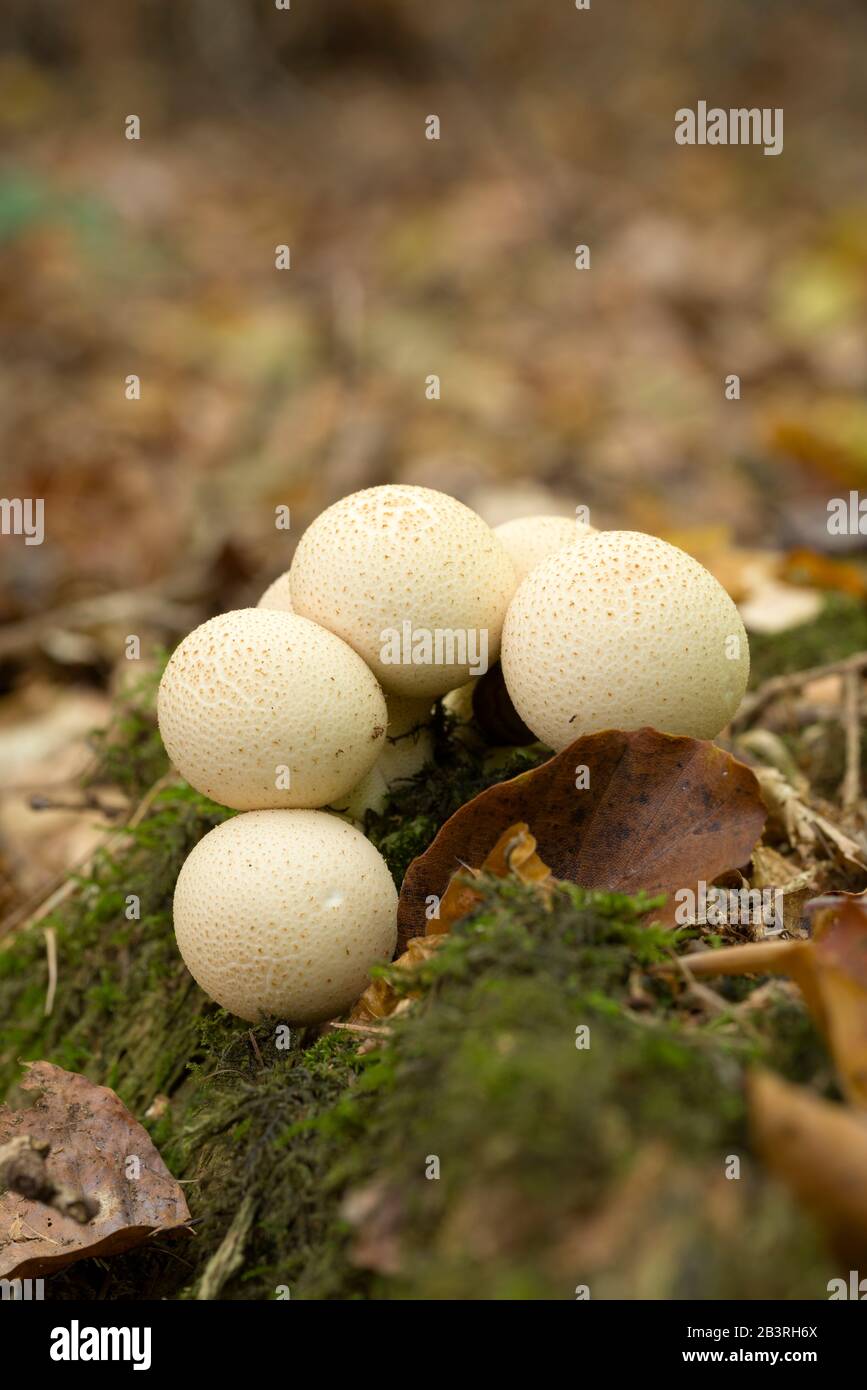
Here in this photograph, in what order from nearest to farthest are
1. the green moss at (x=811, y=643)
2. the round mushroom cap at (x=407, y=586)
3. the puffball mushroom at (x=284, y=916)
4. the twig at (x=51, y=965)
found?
the puffball mushroom at (x=284, y=916) → the round mushroom cap at (x=407, y=586) → the twig at (x=51, y=965) → the green moss at (x=811, y=643)

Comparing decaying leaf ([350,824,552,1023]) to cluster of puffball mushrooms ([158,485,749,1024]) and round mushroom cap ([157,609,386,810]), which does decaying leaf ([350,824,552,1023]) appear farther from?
round mushroom cap ([157,609,386,810])

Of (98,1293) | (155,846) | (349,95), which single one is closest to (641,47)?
(349,95)

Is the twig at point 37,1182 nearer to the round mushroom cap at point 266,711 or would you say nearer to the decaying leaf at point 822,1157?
the round mushroom cap at point 266,711

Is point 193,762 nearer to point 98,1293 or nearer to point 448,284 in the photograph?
point 98,1293

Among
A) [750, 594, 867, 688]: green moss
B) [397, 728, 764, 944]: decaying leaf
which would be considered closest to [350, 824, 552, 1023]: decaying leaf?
[397, 728, 764, 944]: decaying leaf

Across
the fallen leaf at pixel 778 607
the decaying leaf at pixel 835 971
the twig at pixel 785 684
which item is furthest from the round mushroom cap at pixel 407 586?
the fallen leaf at pixel 778 607

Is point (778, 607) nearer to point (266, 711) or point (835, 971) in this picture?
point (266, 711)
